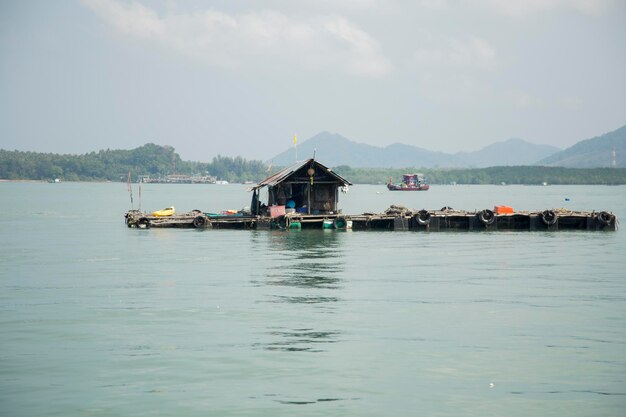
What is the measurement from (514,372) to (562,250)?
1126 inches

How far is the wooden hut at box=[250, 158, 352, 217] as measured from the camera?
57.7 m

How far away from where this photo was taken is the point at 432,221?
59.1 m

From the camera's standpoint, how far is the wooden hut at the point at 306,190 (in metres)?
57.7

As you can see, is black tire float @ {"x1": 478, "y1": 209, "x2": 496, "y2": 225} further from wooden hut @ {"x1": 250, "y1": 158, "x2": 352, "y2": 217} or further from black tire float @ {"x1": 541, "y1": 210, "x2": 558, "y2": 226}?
wooden hut @ {"x1": 250, "y1": 158, "x2": 352, "y2": 217}

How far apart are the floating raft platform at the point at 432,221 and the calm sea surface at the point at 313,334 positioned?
1410cm

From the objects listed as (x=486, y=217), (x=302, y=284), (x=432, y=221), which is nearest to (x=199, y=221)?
(x=432, y=221)

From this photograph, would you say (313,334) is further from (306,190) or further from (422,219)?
(422,219)

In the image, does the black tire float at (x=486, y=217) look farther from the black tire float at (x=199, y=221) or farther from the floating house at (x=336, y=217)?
the black tire float at (x=199, y=221)

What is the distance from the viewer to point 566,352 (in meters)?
21.6

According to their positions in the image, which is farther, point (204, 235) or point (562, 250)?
point (204, 235)

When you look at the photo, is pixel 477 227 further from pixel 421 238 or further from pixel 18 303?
pixel 18 303

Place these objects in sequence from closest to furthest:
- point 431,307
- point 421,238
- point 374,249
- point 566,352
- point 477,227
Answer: point 566,352, point 431,307, point 374,249, point 421,238, point 477,227

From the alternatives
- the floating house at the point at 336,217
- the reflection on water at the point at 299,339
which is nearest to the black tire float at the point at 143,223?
the floating house at the point at 336,217

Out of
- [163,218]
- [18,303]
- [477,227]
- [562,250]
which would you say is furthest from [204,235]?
[18,303]
